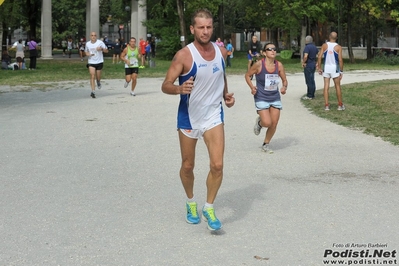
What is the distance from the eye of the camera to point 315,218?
23.9ft

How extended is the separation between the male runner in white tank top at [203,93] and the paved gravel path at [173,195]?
2.00ft

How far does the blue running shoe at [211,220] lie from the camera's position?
666 centimetres

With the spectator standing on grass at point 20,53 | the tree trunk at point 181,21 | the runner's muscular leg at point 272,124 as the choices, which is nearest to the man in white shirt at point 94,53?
the runner's muscular leg at point 272,124

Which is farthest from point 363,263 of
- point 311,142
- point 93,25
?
point 93,25

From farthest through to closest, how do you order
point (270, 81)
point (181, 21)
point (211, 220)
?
point (181, 21) → point (270, 81) → point (211, 220)

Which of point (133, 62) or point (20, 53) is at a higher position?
point (20, 53)

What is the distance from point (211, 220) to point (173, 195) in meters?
1.76

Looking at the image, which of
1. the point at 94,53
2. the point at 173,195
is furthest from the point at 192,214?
the point at 94,53

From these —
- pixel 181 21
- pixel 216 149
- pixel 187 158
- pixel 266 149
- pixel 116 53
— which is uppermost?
pixel 181 21

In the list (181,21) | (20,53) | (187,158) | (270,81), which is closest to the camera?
(187,158)

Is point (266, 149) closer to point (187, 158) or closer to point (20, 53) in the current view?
point (187, 158)

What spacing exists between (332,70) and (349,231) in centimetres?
1072

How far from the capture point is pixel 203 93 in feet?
22.2

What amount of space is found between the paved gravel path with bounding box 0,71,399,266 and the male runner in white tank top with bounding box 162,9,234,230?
0.61 m
